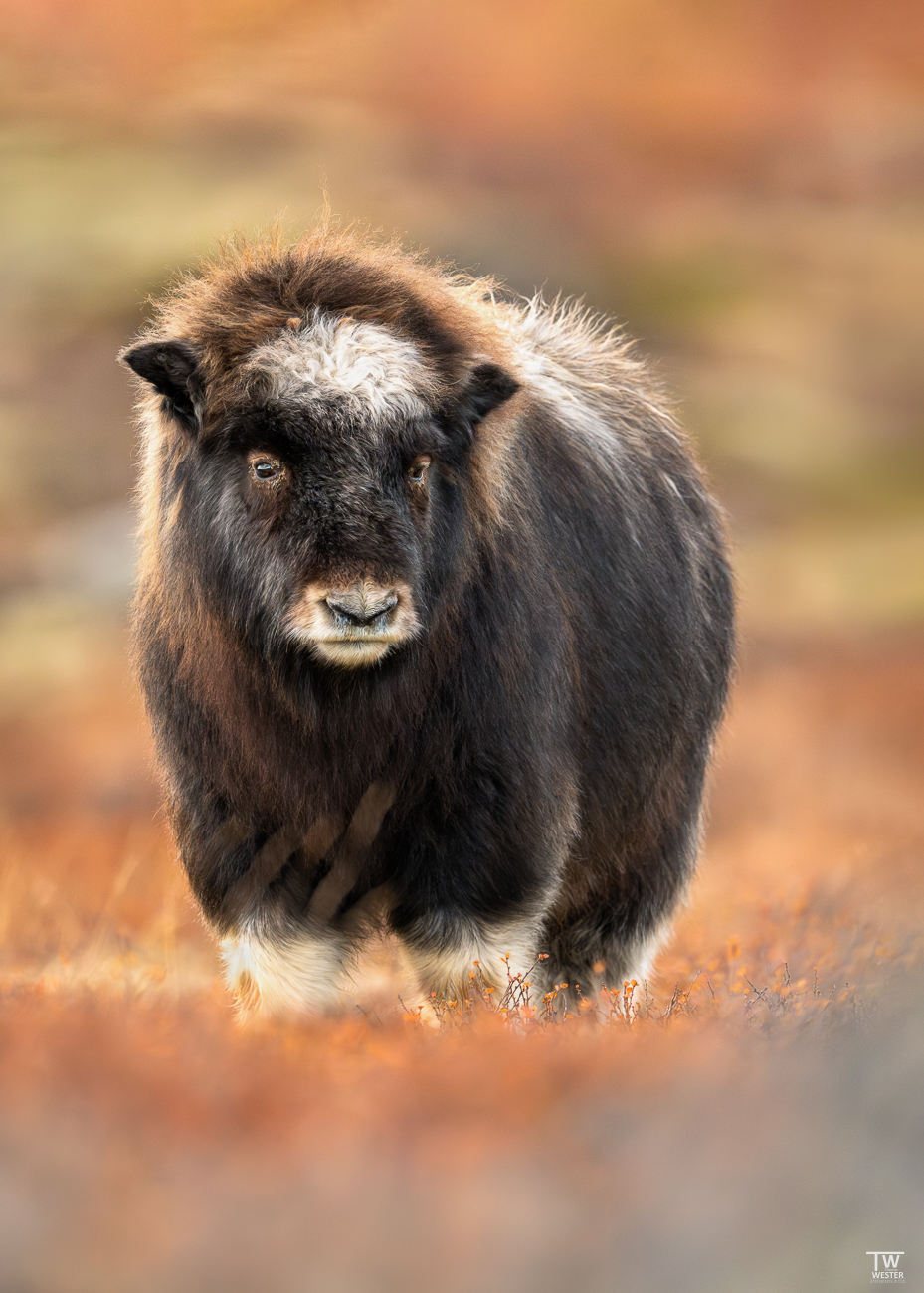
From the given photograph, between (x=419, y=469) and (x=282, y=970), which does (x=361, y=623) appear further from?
(x=282, y=970)

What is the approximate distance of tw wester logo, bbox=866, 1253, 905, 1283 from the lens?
2.33m

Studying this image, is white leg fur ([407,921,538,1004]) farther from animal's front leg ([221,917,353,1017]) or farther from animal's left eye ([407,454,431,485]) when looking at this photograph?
animal's left eye ([407,454,431,485])

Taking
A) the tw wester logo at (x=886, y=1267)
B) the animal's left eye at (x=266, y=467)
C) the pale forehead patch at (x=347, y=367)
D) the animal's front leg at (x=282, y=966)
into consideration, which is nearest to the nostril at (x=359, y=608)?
the animal's left eye at (x=266, y=467)

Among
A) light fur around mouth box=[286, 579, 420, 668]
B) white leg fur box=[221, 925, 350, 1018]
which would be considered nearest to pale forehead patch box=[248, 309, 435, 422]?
light fur around mouth box=[286, 579, 420, 668]

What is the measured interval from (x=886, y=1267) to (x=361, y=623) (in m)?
1.90

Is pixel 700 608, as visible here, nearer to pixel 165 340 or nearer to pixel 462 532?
pixel 462 532

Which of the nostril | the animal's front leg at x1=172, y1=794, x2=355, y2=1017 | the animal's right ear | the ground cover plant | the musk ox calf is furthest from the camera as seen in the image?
the animal's front leg at x1=172, y1=794, x2=355, y2=1017

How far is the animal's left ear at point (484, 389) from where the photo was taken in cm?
415

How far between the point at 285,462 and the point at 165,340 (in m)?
0.53

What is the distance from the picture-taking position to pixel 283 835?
4262 mm

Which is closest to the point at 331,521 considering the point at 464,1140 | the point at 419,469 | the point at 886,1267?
the point at 419,469

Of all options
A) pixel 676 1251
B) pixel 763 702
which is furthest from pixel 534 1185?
pixel 763 702

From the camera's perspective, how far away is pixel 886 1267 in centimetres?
235

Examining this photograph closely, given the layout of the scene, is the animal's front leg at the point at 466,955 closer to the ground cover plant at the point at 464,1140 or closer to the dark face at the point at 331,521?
the ground cover plant at the point at 464,1140
